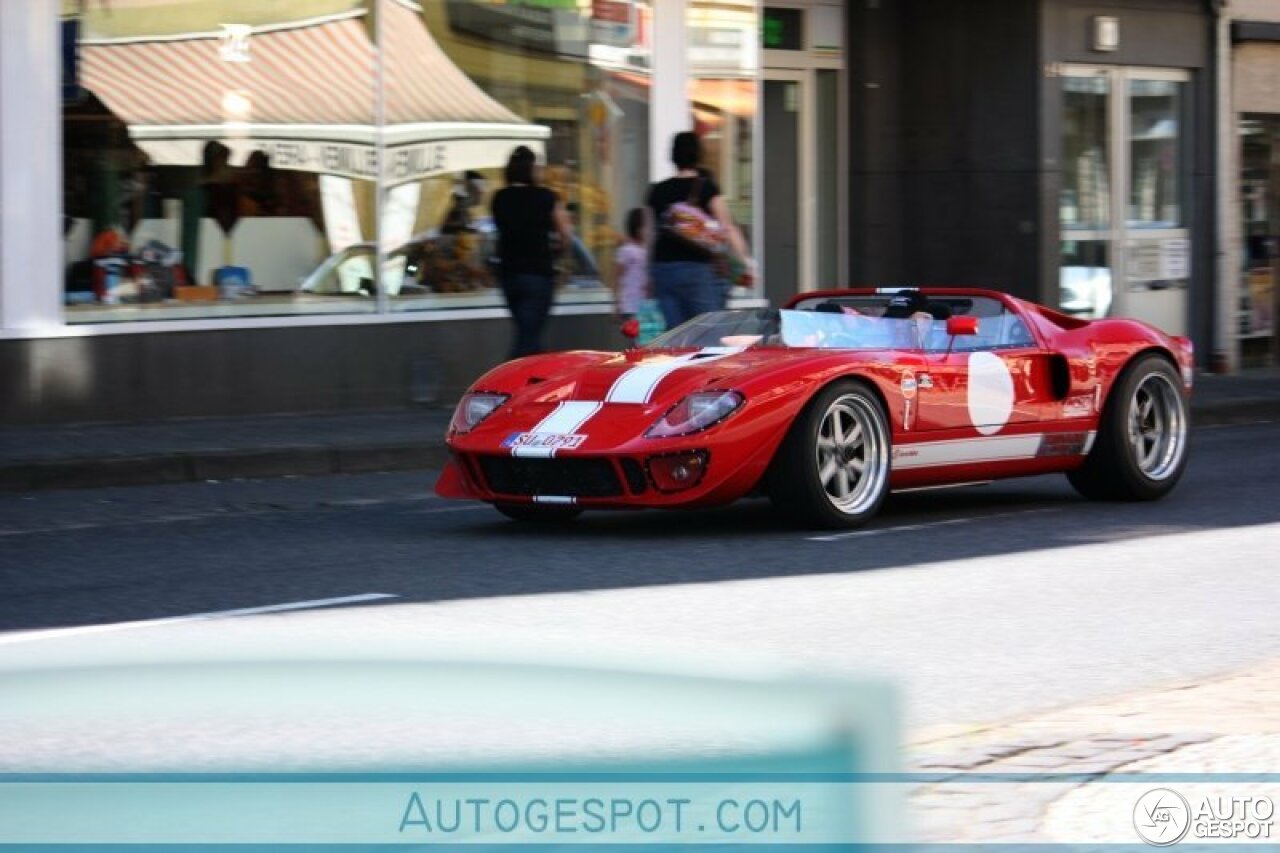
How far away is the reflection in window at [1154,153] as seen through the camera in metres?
20.7

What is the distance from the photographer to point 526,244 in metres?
14.0

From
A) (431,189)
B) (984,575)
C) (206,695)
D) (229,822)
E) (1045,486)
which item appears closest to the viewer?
(229,822)

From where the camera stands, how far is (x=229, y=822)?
1640 mm

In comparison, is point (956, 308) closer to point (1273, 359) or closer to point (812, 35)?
point (812, 35)

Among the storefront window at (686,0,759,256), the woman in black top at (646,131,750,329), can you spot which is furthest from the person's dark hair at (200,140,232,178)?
the storefront window at (686,0,759,256)

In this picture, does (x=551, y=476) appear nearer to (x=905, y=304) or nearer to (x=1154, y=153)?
(x=905, y=304)

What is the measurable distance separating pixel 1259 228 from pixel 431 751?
21157mm

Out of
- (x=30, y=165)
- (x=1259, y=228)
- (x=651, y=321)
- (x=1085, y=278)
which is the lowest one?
(x=651, y=321)

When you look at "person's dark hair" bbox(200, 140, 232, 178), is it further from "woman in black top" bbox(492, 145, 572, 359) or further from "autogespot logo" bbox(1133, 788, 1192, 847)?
"autogespot logo" bbox(1133, 788, 1192, 847)

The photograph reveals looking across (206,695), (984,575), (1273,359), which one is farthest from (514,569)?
(1273,359)

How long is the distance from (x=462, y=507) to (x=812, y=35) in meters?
10.5

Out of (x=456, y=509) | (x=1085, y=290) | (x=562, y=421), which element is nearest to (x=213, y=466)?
(x=456, y=509)

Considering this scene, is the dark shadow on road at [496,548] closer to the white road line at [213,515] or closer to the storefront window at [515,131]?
the white road line at [213,515]
